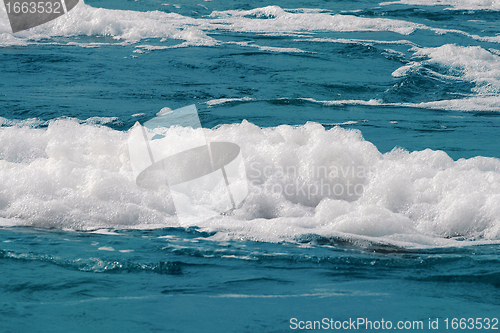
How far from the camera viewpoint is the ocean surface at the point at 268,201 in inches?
121

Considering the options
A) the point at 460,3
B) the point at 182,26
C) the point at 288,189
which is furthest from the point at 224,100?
the point at 460,3

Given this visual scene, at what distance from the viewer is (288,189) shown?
5.12 meters

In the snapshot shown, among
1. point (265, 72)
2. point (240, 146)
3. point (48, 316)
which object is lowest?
point (48, 316)

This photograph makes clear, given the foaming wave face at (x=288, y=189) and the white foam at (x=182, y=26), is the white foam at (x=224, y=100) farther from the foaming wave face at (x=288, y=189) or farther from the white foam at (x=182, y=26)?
the white foam at (x=182, y=26)

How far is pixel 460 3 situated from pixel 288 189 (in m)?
16.8

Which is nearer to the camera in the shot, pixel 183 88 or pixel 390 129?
pixel 390 129

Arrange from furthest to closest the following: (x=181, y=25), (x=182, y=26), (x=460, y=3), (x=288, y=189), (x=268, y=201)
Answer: (x=460, y=3)
(x=181, y=25)
(x=182, y=26)
(x=288, y=189)
(x=268, y=201)

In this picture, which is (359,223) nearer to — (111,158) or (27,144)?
(111,158)

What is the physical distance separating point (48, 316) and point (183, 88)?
7.10 metres

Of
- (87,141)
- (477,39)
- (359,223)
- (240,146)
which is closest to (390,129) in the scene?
(240,146)

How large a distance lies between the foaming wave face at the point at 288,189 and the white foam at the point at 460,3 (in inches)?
570

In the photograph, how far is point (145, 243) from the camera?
154 inches

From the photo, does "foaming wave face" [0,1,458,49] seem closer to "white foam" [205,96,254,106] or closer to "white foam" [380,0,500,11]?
"white foam" [380,0,500,11]

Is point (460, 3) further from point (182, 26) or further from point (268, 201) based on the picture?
point (268, 201)
